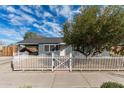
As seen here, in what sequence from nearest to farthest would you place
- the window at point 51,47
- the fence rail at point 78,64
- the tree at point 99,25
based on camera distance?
the tree at point 99,25, the fence rail at point 78,64, the window at point 51,47

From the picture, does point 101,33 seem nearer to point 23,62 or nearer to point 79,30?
point 79,30

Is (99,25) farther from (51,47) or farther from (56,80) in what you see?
(51,47)

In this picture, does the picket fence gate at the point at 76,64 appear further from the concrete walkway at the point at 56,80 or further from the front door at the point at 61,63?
the concrete walkway at the point at 56,80

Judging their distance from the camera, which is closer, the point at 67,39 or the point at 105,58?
the point at 105,58

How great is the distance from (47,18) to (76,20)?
14.9ft

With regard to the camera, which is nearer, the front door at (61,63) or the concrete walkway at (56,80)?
the concrete walkway at (56,80)

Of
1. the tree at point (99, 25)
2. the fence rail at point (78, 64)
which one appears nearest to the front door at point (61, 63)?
the fence rail at point (78, 64)

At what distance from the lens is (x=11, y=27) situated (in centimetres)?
1898

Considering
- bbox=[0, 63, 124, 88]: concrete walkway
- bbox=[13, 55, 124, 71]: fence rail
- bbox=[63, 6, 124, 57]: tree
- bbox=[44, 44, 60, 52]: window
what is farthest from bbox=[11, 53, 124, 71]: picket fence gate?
bbox=[44, 44, 60, 52]: window

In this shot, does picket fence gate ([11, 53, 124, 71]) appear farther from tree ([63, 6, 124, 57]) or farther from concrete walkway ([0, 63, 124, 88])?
tree ([63, 6, 124, 57])

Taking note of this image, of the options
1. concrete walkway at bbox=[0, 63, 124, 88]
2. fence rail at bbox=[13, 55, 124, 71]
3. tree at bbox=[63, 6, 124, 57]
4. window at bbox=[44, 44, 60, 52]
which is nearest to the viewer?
concrete walkway at bbox=[0, 63, 124, 88]

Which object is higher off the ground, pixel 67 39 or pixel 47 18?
pixel 47 18
